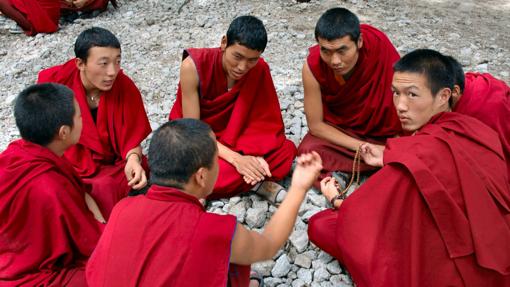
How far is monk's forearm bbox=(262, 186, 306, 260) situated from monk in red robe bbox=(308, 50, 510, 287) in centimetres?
41

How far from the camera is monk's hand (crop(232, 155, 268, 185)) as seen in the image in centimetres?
328

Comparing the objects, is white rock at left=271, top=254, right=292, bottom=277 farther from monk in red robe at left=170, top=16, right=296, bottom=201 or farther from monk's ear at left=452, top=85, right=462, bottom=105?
monk's ear at left=452, top=85, right=462, bottom=105

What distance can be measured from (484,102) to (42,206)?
7.91 feet

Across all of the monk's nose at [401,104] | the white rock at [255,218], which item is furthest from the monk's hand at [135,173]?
the monk's nose at [401,104]

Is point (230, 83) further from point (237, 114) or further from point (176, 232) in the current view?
point (176, 232)

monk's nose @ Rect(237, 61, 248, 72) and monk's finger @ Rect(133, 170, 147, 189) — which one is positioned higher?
monk's nose @ Rect(237, 61, 248, 72)

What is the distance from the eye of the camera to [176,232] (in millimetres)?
1802

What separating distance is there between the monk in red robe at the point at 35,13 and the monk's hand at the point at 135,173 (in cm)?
387

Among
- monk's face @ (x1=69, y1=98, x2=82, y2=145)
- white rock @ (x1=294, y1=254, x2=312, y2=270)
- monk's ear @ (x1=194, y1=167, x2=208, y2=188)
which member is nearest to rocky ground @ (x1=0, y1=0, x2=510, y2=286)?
white rock @ (x1=294, y1=254, x2=312, y2=270)

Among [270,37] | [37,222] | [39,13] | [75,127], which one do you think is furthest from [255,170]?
[39,13]

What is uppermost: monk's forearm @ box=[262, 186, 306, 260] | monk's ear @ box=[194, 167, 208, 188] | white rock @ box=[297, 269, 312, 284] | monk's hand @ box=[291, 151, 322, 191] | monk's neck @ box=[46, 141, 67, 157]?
monk's ear @ box=[194, 167, 208, 188]

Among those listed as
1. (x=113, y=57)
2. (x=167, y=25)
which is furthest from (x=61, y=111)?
(x=167, y=25)

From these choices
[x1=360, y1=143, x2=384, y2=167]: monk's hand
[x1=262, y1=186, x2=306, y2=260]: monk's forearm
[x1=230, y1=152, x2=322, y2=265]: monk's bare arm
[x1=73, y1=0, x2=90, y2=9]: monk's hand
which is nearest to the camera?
Result: [x1=230, y1=152, x2=322, y2=265]: monk's bare arm

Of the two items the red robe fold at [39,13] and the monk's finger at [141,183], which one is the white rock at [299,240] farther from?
the red robe fold at [39,13]
